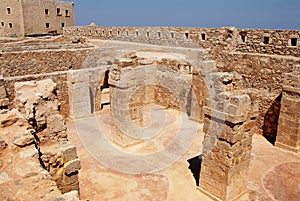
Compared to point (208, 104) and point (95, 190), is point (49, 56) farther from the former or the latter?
point (208, 104)

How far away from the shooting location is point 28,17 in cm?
2798

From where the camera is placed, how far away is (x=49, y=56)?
1327 centimetres

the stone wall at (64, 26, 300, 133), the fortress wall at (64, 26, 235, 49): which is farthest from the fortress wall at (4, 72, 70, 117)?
the fortress wall at (64, 26, 235, 49)

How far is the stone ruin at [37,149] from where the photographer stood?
321 centimetres

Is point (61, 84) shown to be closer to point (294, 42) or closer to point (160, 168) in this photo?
point (160, 168)

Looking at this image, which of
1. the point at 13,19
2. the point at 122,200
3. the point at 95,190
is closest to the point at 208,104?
the point at 122,200

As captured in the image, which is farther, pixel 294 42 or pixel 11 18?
pixel 11 18

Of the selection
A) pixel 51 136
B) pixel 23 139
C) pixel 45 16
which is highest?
pixel 45 16

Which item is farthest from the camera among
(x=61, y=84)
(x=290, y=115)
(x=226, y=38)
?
(x=226, y=38)

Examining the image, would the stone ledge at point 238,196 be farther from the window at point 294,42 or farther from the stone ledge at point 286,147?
the window at point 294,42

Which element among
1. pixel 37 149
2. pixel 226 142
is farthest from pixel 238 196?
pixel 37 149

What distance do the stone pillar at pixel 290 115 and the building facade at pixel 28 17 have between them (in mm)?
26717

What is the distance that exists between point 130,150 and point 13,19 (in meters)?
25.3

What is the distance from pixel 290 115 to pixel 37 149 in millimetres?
7675
